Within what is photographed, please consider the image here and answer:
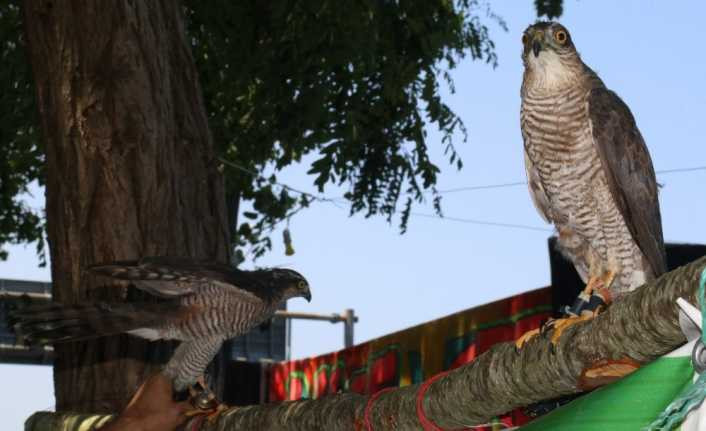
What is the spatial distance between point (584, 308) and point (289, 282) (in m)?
2.42

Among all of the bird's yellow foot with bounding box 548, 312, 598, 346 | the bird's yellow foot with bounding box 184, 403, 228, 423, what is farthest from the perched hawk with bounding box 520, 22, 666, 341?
the bird's yellow foot with bounding box 184, 403, 228, 423

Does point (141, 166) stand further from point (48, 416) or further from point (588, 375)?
point (588, 375)

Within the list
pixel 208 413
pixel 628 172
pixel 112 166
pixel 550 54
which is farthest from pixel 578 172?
pixel 112 166

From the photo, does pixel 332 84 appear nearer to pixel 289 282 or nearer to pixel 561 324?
pixel 289 282

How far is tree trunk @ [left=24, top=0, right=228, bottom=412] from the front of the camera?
5.36 meters

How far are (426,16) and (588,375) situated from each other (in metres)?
6.99

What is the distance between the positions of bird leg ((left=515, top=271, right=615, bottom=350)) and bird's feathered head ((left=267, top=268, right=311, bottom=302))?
179 cm

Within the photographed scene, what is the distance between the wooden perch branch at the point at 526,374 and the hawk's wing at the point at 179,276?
3.51 feet

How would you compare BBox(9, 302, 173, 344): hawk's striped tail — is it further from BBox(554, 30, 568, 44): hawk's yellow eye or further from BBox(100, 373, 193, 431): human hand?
BBox(554, 30, 568, 44): hawk's yellow eye

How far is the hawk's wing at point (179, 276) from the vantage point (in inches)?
164

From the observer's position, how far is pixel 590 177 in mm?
3852

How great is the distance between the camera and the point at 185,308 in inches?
186

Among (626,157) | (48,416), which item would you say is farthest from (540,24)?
(48,416)

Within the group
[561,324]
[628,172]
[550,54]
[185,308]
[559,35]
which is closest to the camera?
[561,324]
